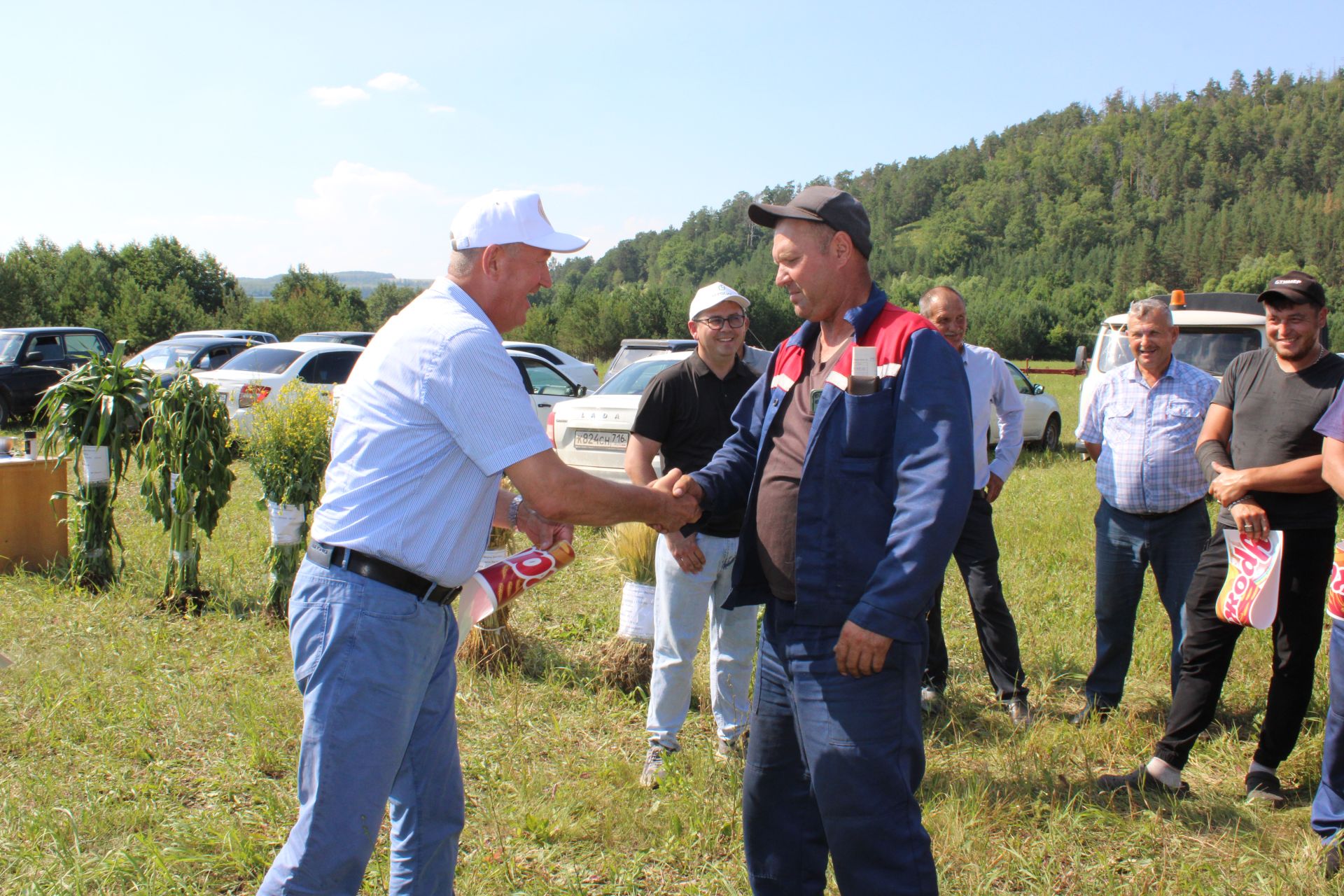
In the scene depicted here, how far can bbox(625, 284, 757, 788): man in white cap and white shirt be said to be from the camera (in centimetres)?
393

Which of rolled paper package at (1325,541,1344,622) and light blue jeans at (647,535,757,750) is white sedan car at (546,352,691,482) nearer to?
light blue jeans at (647,535,757,750)

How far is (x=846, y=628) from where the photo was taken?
7.38 ft

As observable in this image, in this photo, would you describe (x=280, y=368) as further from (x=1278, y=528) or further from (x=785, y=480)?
(x=1278, y=528)

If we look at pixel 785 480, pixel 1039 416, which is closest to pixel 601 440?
pixel 785 480

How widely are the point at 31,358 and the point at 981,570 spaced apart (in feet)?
55.8

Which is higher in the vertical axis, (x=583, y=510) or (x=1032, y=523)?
(x=583, y=510)

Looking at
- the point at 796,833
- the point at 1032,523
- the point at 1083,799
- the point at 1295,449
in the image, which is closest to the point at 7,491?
the point at 796,833

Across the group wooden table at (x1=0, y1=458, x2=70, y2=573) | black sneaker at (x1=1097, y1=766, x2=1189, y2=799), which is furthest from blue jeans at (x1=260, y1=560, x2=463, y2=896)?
wooden table at (x1=0, y1=458, x2=70, y2=573)

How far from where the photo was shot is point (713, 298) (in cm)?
430

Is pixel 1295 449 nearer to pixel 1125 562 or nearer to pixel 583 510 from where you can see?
pixel 1125 562

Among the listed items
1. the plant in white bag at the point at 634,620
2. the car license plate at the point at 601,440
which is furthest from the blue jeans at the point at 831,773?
the car license plate at the point at 601,440

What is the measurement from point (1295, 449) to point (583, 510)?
9.38 ft

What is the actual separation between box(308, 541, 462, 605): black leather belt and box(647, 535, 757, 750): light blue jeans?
1.77 m

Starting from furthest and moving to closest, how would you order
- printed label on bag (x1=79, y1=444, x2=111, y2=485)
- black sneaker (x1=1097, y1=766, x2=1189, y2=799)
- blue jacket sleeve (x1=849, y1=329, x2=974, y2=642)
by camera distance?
printed label on bag (x1=79, y1=444, x2=111, y2=485), black sneaker (x1=1097, y1=766, x2=1189, y2=799), blue jacket sleeve (x1=849, y1=329, x2=974, y2=642)
